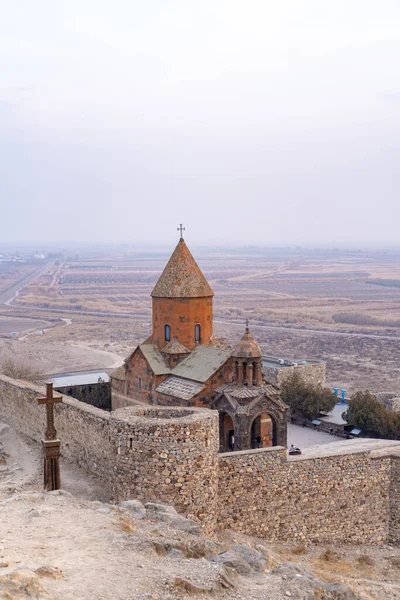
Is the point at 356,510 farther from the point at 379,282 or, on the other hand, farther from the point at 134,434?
the point at 379,282

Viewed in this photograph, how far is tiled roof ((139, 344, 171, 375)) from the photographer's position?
2044 centimetres

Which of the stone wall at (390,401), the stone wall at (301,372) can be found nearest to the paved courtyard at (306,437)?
the stone wall at (301,372)

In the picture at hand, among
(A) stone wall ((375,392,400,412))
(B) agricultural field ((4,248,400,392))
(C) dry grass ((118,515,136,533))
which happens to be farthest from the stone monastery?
(B) agricultural field ((4,248,400,392))

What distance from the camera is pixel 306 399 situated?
82.3 ft

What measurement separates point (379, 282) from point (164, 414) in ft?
442

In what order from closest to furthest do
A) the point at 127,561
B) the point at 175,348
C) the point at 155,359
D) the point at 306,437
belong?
1. the point at 127,561
2. the point at 175,348
3. the point at 155,359
4. the point at 306,437

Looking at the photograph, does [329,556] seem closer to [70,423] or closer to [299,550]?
[299,550]

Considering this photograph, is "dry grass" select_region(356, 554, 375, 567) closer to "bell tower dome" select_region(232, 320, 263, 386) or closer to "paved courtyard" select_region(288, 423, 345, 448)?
"bell tower dome" select_region(232, 320, 263, 386)

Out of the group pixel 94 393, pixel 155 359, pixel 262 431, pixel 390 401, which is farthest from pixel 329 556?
pixel 390 401

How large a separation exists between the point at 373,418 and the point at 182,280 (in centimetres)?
778

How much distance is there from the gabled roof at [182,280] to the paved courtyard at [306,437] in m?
5.60

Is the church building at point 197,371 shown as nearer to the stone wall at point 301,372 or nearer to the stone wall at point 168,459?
the stone wall at point 301,372

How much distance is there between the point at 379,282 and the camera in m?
142

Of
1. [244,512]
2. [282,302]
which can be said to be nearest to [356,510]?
[244,512]
